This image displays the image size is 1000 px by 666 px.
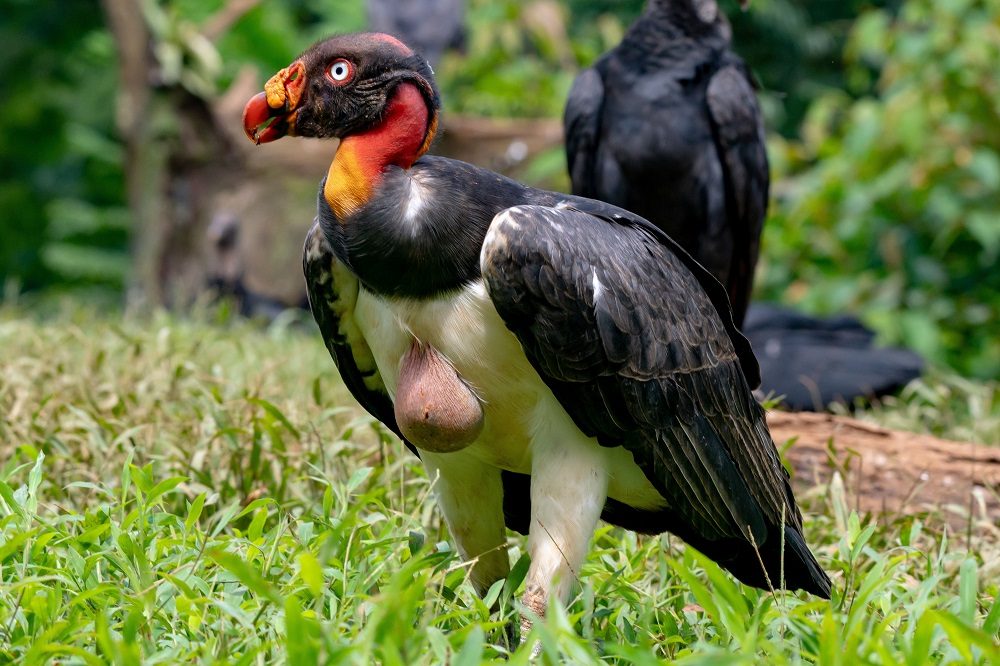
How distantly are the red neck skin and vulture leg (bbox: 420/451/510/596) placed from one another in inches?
28.8

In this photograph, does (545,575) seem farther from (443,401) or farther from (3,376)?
(3,376)

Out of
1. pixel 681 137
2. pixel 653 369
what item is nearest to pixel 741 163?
pixel 681 137

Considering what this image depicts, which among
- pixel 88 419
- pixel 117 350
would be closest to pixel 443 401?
pixel 88 419

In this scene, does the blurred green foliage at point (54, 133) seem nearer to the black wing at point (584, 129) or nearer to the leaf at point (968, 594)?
the black wing at point (584, 129)

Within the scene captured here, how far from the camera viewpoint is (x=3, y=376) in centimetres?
428

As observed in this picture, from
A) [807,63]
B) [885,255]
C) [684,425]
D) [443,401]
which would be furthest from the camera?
[807,63]

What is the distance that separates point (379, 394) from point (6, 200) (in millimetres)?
14858

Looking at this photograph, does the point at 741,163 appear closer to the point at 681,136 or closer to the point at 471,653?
the point at 681,136

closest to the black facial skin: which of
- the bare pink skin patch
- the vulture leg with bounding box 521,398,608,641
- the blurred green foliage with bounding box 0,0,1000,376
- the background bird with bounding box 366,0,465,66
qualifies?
the bare pink skin patch

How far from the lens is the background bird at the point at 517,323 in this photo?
2.67m

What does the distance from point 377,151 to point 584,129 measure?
2623 millimetres

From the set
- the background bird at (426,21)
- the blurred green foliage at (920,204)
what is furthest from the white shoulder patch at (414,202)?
the background bird at (426,21)

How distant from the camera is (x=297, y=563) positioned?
276 cm

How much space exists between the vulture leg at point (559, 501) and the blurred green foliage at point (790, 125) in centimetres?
315
